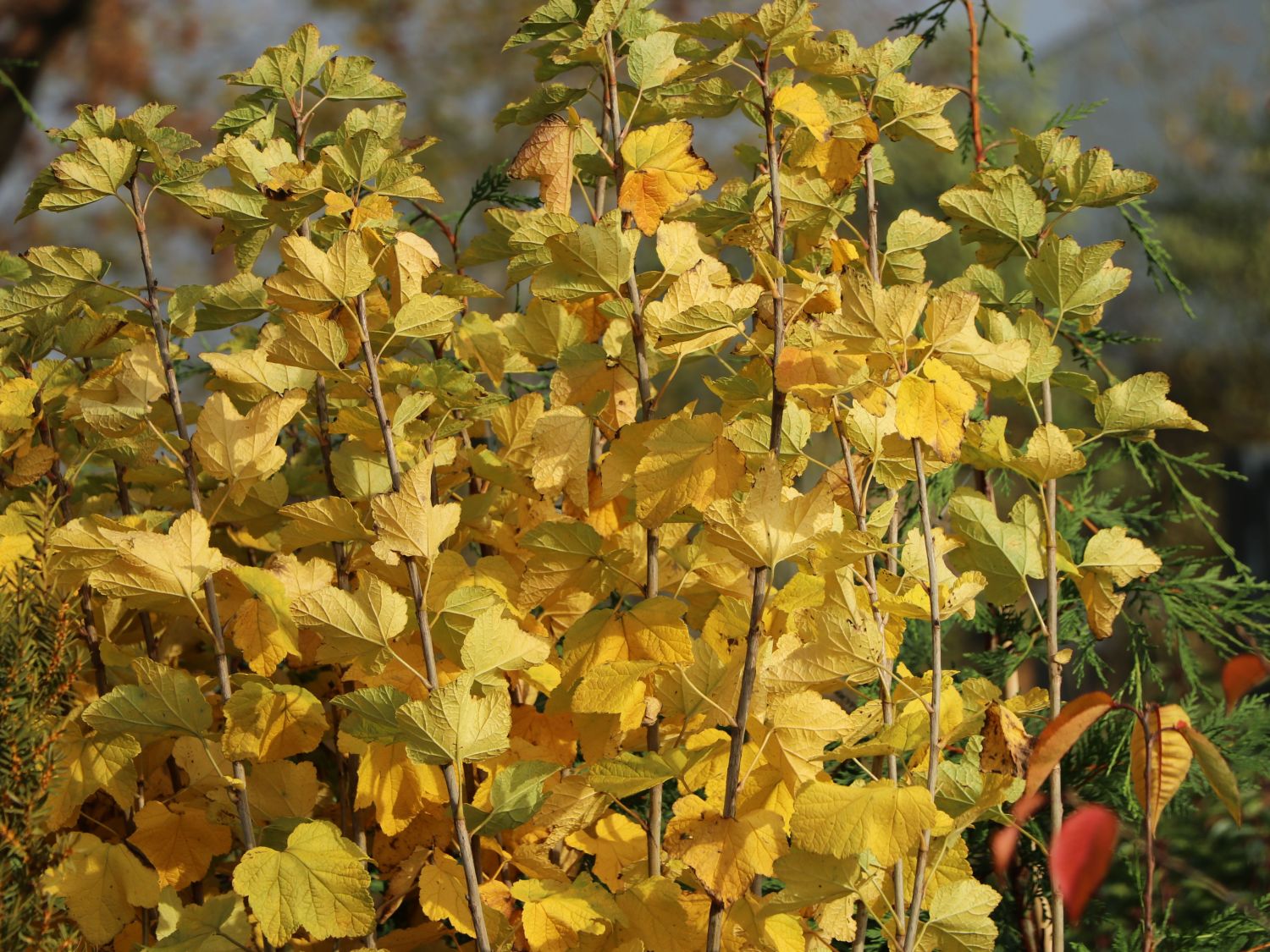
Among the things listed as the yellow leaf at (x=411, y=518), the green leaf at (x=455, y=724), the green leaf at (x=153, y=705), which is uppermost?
the yellow leaf at (x=411, y=518)

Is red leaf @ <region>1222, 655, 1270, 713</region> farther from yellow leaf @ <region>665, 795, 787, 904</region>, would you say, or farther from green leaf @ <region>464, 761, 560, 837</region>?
green leaf @ <region>464, 761, 560, 837</region>

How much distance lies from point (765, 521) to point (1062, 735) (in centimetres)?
22

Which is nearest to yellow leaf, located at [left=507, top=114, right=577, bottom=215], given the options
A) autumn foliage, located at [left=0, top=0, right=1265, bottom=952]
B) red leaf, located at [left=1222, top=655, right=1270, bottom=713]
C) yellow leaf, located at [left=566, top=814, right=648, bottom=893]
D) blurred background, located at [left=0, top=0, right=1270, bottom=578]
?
autumn foliage, located at [left=0, top=0, right=1265, bottom=952]

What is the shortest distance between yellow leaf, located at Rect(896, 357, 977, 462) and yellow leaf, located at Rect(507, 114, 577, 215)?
1.17 ft

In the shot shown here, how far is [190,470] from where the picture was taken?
1.08 metres

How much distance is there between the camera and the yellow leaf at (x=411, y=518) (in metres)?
0.86

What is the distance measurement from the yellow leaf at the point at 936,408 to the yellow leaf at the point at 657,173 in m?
0.29

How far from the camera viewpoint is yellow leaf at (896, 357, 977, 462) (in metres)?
0.81

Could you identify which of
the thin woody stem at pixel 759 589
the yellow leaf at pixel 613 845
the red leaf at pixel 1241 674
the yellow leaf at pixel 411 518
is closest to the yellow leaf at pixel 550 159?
the thin woody stem at pixel 759 589

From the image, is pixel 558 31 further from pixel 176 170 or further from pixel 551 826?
pixel 551 826

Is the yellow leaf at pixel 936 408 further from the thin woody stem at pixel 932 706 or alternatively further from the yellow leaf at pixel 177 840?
the yellow leaf at pixel 177 840

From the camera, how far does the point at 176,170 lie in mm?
1081

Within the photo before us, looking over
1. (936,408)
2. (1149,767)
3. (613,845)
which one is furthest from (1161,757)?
(613,845)

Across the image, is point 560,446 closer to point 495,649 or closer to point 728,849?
point 495,649
